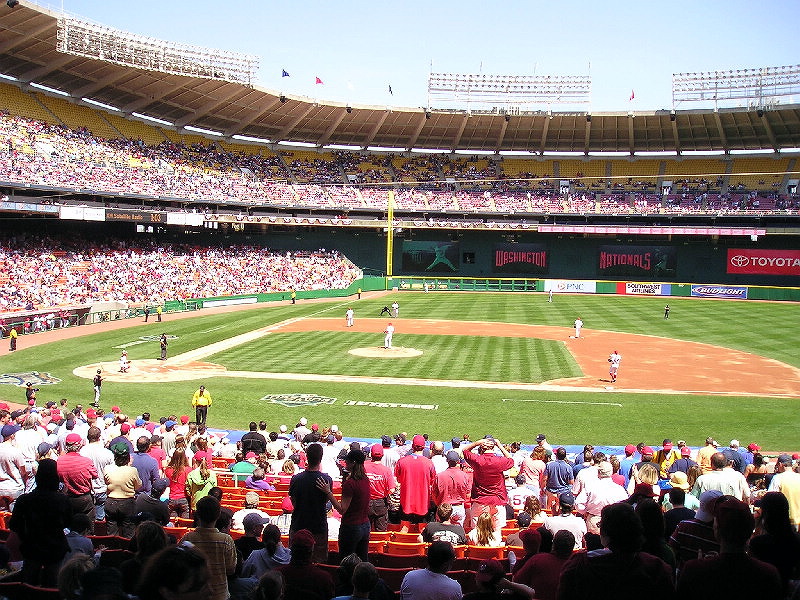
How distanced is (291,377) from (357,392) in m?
3.75

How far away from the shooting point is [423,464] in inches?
369

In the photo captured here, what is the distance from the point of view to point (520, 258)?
7338cm

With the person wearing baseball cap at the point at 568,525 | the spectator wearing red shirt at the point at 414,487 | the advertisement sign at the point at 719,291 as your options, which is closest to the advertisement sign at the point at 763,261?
the advertisement sign at the point at 719,291

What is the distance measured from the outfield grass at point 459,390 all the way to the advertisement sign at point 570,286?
17.4 meters

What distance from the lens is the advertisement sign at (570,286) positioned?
225 ft

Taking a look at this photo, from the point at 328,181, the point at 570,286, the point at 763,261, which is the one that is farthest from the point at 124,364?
the point at 763,261

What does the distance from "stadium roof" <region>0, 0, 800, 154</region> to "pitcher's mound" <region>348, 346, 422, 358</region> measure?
115ft

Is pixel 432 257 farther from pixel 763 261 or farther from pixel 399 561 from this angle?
pixel 399 561

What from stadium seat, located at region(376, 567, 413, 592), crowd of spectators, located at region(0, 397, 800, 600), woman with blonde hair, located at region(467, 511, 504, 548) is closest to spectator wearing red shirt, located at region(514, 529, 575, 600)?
crowd of spectators, located at region(0, 397, 800, 600)

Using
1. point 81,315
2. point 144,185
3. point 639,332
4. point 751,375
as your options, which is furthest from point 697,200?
point 81,315

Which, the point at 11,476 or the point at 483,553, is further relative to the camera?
the point at 11,476

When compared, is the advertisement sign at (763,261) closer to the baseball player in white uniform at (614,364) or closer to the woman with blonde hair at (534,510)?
the baseball player in white uniform at (614,364)

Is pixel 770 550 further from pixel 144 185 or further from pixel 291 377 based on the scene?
pixel 144 185

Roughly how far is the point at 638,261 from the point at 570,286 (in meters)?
7.98
